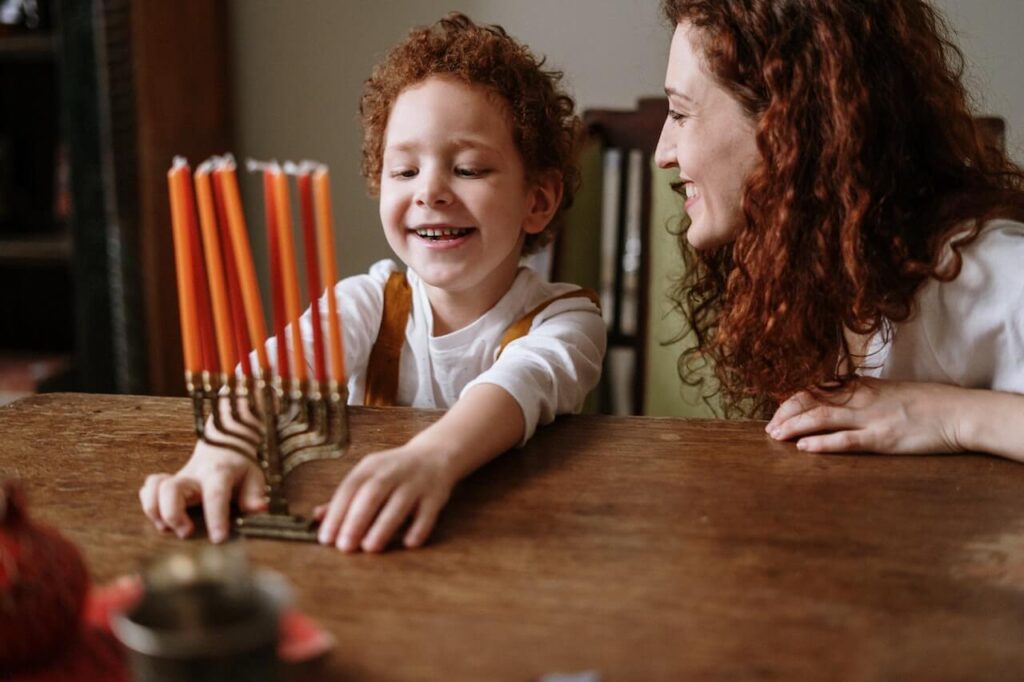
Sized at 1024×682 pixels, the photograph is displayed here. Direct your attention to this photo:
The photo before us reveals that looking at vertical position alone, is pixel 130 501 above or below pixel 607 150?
below

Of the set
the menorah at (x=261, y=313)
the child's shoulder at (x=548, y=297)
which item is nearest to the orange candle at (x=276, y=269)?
the menorah at (x=261, y=313)

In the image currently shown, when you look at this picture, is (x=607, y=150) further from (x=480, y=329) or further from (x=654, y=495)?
(x=654, y=495)

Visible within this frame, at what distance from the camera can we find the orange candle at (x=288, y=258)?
76cm

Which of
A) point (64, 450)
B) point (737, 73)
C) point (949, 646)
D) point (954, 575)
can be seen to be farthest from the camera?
point (737, 73)

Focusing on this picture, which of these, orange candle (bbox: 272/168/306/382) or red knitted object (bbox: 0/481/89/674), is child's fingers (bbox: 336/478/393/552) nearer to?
orange candle (bbox: 272/168/306/382)

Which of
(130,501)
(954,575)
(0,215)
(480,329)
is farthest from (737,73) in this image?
(0,215)

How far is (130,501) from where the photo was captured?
931 mm

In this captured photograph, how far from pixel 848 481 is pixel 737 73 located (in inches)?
21.0

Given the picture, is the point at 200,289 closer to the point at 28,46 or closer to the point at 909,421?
the point at 909,421

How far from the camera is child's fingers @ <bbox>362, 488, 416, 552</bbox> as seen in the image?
2.69 feet

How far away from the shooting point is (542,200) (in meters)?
1.53

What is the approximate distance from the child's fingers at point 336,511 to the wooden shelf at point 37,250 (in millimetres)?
2150

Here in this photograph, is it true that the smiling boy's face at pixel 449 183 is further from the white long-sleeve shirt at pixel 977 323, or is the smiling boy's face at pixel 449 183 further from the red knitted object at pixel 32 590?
the red knitted object at pixel 32 590

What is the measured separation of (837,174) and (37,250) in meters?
2.26
